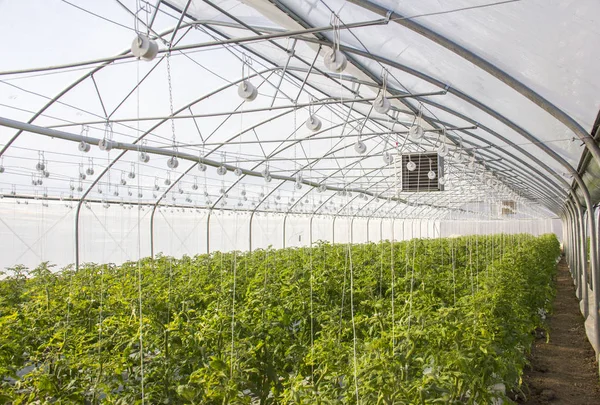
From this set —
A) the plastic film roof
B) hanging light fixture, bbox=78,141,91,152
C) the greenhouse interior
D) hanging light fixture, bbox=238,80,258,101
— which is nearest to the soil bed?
the greenhouse interior

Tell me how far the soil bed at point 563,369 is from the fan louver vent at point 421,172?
446 cm

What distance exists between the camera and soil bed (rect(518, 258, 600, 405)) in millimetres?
6789

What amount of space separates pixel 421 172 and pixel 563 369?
5.96m

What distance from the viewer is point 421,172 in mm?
12516

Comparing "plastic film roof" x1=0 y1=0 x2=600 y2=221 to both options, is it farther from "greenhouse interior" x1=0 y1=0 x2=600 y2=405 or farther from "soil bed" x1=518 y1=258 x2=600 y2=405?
"soil bed" x1=518 y1=258 x2=600 y2=405

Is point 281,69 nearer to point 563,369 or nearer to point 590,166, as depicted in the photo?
point 590,166

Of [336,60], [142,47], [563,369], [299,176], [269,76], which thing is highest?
[269,76]

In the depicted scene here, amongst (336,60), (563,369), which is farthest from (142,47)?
(563,369)

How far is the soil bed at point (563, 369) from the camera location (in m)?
6.79

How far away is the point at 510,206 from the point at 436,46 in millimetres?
23235

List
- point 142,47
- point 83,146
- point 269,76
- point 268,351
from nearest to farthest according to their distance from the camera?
1. point 142,47
2. point 268,351
3. point 269,76
4. point 83,146

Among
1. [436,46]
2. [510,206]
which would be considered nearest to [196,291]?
[436,46]

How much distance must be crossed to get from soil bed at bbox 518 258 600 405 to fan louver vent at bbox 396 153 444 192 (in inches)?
175

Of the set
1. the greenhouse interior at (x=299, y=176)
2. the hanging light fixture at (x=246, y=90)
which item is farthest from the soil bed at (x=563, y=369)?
the hanging light fixture at (x=246, y=90)
